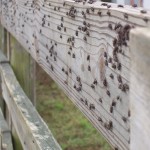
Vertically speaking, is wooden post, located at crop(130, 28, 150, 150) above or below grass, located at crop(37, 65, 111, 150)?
above

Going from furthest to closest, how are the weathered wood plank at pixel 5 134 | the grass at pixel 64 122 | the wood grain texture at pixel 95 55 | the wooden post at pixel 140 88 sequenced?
the grass at pixel 64 122
the weathered wood plank at pixel 5 134
the wood grain texture at pixel 95 55
the wooden post at pixel 140 88

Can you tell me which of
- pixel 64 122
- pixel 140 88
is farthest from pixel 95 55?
pixel 64 122

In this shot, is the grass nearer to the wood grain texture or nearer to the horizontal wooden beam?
the horizontal wooden beam

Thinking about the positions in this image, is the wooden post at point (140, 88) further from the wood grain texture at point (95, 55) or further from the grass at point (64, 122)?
the grass at point (64, 122)

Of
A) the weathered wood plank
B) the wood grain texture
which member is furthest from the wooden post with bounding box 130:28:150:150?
the weathered wood plank

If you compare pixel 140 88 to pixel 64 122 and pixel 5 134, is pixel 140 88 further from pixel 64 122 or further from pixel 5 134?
pixel 64 122

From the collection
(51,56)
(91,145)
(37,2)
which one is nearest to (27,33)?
(37,2)

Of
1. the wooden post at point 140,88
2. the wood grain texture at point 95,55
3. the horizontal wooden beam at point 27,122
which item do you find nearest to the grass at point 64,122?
the horizontal wooden beam at point 27,122
